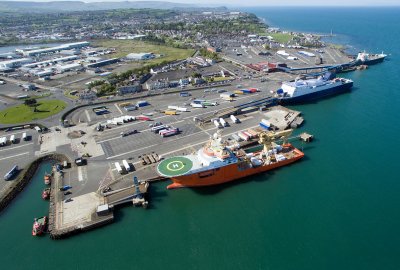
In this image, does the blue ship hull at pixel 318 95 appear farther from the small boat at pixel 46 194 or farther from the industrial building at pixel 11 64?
the industrial building at pixel 11 64

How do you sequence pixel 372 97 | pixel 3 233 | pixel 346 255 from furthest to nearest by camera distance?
pixel 372 97, pixel 3 233, pixel 346 255

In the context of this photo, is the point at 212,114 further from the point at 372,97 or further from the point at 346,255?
the point at 372,97

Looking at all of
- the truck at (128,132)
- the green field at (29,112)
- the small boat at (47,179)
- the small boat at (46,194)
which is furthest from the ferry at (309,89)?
the green field at (29,112)

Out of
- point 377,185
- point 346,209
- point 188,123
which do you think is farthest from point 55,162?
point 377,185

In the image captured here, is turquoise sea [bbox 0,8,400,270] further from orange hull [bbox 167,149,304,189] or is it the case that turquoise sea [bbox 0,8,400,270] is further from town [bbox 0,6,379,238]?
town [bbox 0,6,379,238]

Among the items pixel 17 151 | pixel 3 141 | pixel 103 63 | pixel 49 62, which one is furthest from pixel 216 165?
pixel 49 62

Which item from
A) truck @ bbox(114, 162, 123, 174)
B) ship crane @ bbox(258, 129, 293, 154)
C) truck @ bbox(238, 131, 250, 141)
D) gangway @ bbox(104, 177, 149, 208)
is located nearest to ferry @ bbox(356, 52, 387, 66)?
ship crane @ bbox(258, 129, 293, 154)
